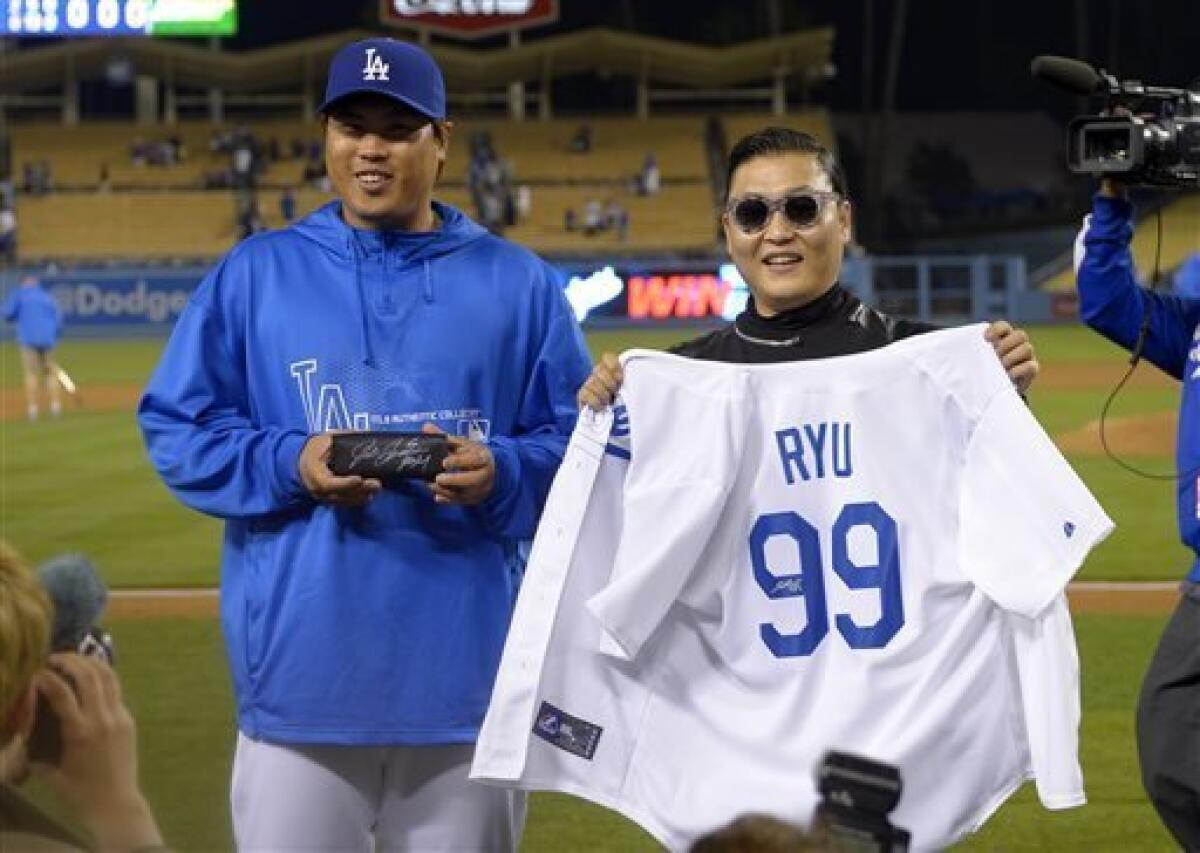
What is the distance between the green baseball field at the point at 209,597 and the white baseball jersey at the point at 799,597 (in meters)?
2.64

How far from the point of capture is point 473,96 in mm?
53906

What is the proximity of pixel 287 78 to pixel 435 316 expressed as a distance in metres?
50.7

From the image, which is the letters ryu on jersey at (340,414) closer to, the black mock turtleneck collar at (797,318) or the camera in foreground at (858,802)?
the black mock turtleneck collar at (797,318)

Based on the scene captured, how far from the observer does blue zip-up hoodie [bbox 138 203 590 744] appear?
134 inches

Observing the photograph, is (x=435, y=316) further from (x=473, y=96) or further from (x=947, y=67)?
(x=947, y=67)

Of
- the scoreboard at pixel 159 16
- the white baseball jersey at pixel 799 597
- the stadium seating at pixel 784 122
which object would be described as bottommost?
the white baseball jersey at pixel 799 597

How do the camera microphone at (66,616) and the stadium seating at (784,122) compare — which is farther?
the stadium seating at (784,122)

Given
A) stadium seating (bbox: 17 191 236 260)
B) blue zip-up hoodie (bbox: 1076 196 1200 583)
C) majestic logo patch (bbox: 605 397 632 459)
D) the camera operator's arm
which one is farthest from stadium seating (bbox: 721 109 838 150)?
the camera operator's arm

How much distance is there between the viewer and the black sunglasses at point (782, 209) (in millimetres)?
3445

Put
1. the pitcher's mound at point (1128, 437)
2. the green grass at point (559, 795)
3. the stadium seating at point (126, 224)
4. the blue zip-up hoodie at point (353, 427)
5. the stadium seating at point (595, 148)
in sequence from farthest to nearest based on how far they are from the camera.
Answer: the stadium seating at point (595, 148) → the stadium seating at point (126, 224) → the pitcher's mound at point (1128, 437) → the green grass at point (559, 795) → the blue zip-up hoodie at point (353, 427)

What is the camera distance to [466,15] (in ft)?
160

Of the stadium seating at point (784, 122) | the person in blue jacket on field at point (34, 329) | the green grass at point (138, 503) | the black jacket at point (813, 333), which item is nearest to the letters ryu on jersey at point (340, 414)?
the black jacket at point (813, 333)

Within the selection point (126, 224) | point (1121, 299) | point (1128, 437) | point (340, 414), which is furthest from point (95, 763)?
point (126, 224)

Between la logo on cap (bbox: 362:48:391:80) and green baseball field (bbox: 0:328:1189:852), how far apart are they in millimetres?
3109
